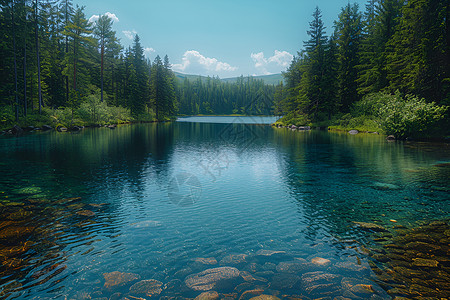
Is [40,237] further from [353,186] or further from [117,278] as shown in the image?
[353,186]

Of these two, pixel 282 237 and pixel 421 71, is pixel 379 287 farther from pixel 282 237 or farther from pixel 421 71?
pixel 421 71

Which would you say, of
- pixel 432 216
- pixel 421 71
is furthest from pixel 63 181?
pixel 421 71

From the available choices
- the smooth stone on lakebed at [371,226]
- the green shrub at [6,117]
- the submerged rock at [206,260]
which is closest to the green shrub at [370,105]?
the smooth stone on lakebed at [371,226]

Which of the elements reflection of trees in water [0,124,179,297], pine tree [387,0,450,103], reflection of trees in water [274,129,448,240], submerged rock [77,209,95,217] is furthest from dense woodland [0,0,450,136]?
submerged rock [77,209,95,217]

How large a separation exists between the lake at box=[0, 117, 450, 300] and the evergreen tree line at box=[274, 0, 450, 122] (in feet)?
83.8

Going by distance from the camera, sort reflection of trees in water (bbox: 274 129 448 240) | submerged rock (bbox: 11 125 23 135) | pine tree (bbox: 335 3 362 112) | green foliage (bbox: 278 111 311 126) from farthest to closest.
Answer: green foliage (bbox: 278 111 311 126) < pine tree (bbox: 335 3 362 112) < submerged rock (bbox: 11 125 23 135) < reflection of trees in water (bbox: 274 129 448 240)

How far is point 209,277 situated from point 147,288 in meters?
1.61

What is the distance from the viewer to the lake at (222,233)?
6.81m

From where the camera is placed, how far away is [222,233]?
9.88 m

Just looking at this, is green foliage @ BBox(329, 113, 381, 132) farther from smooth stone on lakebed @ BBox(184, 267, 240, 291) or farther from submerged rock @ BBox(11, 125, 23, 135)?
submerged rock @ BBox(11, 125, 23, 135)

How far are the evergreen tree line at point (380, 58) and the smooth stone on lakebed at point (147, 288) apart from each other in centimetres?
4376

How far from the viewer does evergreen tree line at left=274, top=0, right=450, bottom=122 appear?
36.9 meters

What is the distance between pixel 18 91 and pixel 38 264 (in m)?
56.5

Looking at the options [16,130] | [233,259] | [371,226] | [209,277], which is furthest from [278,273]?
[16,130]
